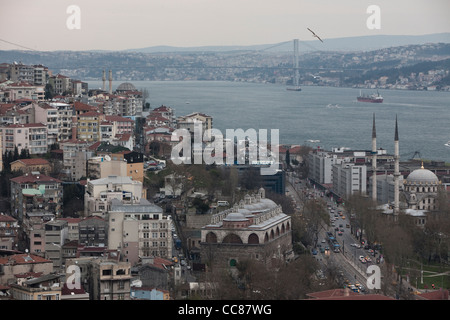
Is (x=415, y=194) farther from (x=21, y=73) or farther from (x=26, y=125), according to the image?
(x=21, y=73)

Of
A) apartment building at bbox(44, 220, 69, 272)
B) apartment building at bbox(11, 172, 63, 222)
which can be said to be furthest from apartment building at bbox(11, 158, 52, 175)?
apartment building at bbox(44, 220, 69, 272)

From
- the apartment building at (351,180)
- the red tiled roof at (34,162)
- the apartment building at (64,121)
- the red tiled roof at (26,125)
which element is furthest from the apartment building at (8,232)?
the apartment building at (351,180)

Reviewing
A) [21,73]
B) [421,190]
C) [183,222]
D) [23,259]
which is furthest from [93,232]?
[21,73]

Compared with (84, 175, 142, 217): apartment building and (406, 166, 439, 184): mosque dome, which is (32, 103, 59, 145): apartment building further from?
(406, 166, 439, 184): mosque dome
